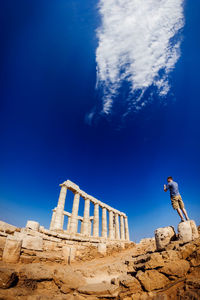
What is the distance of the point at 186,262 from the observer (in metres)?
4.59

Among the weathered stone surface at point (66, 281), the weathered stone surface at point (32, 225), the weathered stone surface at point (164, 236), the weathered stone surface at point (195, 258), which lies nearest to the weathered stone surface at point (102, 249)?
the weathered stone surface at point (32, 225)

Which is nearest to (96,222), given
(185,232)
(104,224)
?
(104,224)

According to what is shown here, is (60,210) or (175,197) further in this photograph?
(60,210)

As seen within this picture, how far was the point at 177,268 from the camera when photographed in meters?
4.44

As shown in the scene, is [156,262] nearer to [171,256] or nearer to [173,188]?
[171,256]

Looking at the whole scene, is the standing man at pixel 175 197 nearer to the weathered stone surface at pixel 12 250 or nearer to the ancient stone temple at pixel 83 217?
the weathered stone surface at pixel 12 250

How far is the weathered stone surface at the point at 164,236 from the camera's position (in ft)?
21.0

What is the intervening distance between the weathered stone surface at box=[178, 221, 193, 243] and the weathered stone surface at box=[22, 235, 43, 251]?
26.9 feet

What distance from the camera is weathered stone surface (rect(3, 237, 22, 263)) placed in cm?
701

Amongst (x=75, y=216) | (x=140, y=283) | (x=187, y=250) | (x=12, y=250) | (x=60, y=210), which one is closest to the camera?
(x=140, y=283)

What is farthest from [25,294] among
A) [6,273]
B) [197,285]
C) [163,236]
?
[163,236]

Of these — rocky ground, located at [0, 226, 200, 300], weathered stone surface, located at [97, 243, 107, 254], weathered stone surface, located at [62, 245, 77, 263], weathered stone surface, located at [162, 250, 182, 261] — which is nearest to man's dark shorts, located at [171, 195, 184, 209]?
rocky ground, located at [0, 226, 200, 300]

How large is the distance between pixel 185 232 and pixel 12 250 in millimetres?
8353

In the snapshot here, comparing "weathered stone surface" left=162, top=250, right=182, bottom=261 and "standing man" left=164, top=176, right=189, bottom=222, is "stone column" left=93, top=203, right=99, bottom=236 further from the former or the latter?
"weathered stone surface" left=162, top=250, right=182, bottom=261
